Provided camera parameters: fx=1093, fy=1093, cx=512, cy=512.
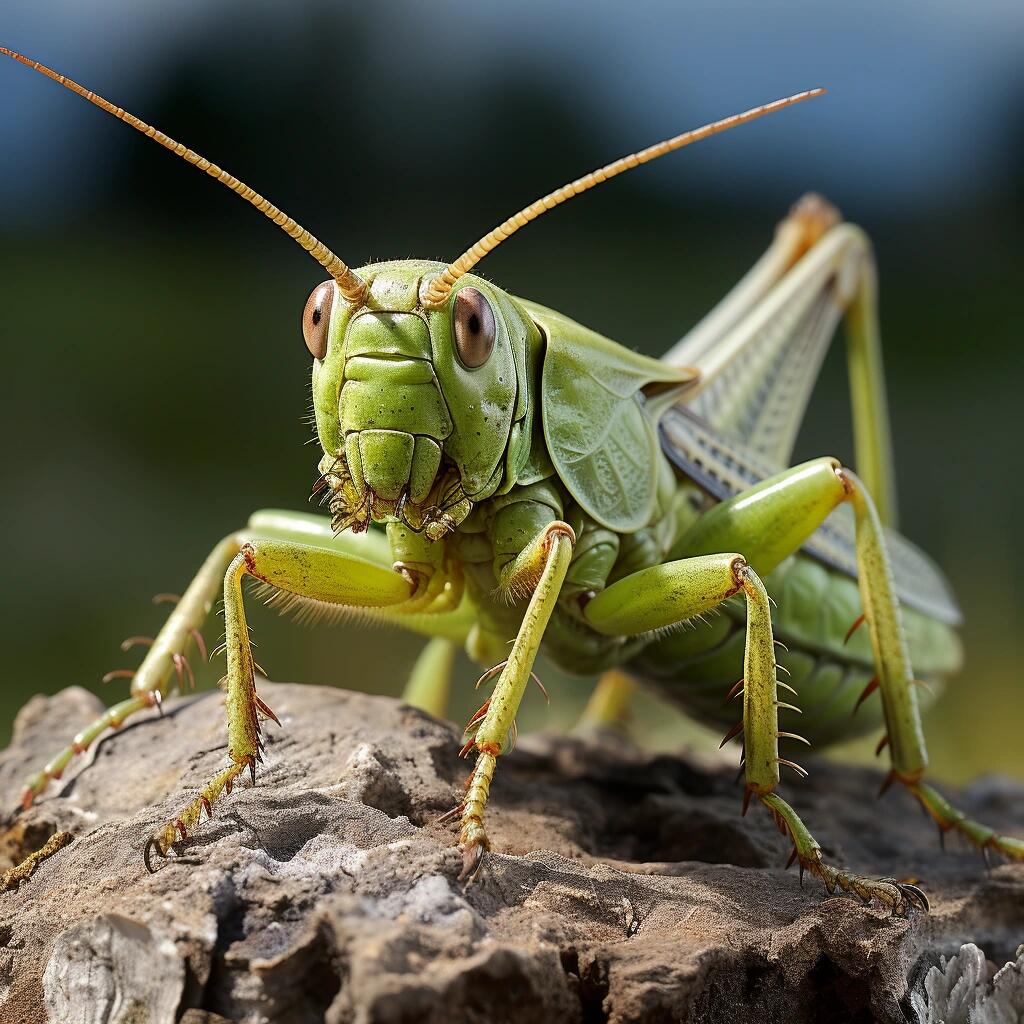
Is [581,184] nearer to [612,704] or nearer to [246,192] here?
[246,192]

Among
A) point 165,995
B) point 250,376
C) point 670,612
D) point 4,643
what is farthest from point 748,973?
point 250,376

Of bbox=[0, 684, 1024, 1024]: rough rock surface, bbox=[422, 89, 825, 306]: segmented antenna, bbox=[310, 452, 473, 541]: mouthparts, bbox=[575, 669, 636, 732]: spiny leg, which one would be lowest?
bbox=[575, 669, 636, 732]: spiny leg

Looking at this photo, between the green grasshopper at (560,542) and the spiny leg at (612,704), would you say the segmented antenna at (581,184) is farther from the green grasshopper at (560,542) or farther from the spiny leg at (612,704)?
the spiny leg at (612,704)

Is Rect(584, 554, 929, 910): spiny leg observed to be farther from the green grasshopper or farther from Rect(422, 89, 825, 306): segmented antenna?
Rect(422, 89, 825, 306): segmented antenna

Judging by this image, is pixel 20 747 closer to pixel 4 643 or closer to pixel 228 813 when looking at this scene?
pixel 228 813

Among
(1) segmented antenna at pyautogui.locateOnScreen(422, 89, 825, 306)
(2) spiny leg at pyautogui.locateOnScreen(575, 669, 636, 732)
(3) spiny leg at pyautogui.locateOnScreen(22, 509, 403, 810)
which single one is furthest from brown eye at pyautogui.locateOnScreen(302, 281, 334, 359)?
(2) spiny leg at pyautogui.locateOnScreen(575, 669, 636, 732)

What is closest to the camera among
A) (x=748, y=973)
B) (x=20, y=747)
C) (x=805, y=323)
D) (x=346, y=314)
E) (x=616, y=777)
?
(x=748, y=973)

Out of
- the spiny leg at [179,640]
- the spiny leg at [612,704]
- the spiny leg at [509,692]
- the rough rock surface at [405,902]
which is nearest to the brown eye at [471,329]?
the spiny leg at [509,692]
